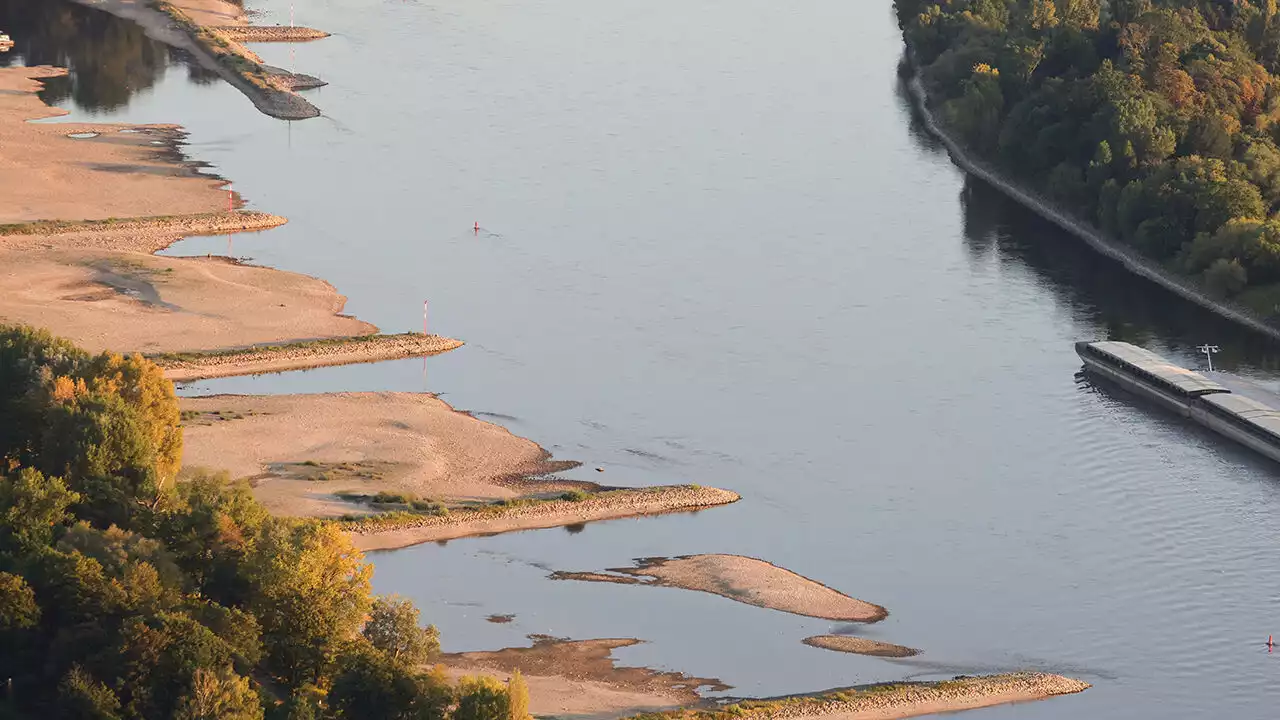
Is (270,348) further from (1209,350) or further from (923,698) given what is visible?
(1209,350)

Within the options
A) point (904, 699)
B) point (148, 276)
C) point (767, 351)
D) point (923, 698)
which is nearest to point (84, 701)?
point (904, 699)

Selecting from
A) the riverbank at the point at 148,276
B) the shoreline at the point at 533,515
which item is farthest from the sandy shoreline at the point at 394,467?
the riverbank at the point at 148,276

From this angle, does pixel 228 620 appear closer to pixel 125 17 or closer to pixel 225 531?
pixel 225 531

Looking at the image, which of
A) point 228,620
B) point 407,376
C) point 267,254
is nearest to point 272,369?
point 407,376

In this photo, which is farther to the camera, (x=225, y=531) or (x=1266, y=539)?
(x=1266, y=539)

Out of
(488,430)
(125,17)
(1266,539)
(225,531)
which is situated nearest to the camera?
(225,531)
